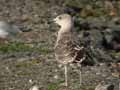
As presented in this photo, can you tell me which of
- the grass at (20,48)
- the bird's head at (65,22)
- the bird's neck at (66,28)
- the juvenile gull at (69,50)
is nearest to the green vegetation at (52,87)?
the juvenile gull at (69,50)

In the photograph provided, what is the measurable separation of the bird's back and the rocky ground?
0.70m

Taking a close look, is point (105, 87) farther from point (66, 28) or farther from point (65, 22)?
point (65, 22)

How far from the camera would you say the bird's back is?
14234mm

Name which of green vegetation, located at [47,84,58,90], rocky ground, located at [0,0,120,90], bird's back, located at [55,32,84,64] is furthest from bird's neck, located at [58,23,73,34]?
green vegetation, located at [47,84,58,90]

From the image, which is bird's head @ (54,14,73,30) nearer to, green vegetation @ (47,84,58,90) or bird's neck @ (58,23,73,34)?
bird's neck @ (58,23,73,34)

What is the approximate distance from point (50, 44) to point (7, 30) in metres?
1.55

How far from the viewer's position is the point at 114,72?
17.0 meters

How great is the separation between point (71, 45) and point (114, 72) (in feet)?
9.59

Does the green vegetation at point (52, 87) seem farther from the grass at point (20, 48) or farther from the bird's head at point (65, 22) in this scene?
the grass at point (20, 48)

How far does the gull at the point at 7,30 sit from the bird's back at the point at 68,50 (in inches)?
206

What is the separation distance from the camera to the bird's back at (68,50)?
1423 cm

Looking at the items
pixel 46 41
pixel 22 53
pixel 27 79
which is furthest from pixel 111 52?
pixel 27 79

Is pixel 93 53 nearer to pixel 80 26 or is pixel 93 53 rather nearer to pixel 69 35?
pixel 69 35

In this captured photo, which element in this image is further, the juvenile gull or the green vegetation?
the green vegetation
